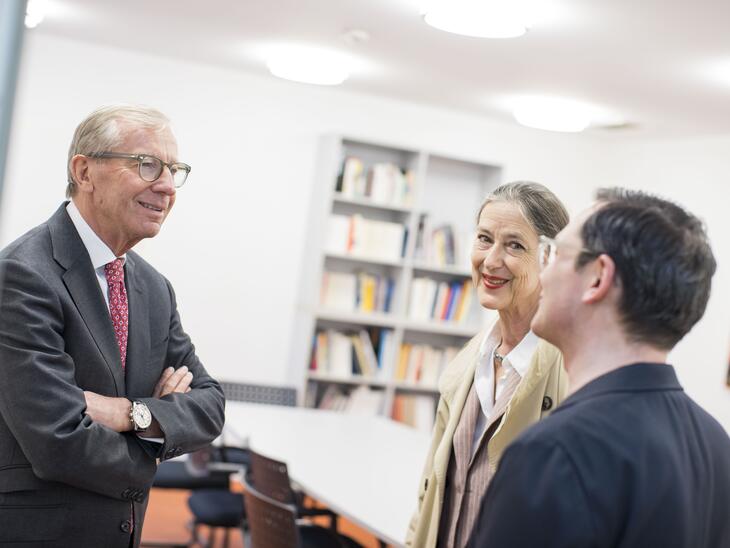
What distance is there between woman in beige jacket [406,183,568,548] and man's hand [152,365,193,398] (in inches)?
25.0

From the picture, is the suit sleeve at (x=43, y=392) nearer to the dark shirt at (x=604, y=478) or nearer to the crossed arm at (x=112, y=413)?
the crossed arm at (x=112, y=413)

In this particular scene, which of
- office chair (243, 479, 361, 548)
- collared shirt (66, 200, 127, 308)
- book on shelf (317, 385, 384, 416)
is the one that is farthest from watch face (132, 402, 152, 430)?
book on shelf (317, 385, 384, 416)

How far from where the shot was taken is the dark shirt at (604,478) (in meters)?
1.25

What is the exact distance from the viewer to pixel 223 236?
6.95 meters

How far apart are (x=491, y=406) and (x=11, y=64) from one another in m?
1.46

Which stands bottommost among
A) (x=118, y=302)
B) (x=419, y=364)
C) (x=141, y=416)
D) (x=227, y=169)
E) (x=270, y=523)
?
(x=270, y=523)

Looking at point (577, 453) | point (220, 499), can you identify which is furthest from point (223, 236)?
point (577, 453)

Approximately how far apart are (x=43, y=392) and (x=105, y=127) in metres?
0.61

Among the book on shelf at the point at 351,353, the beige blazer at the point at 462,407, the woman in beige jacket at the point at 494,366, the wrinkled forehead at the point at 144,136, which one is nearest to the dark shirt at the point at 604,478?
the beige blazer at the point at 462,407

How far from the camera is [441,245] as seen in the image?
23.6 ft

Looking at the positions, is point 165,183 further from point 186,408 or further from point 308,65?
point 308,65

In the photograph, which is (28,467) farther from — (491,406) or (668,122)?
(668,122)

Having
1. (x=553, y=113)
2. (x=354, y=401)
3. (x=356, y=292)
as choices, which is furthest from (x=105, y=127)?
(x=354, y=401)

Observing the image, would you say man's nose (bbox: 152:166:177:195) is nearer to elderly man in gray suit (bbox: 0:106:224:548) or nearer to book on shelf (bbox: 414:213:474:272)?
elderly man in gray suit (bbox: 0:106:224:548)
